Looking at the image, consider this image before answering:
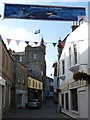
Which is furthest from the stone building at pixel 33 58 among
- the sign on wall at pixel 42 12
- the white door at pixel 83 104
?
the sign on wall at pixel 42 12

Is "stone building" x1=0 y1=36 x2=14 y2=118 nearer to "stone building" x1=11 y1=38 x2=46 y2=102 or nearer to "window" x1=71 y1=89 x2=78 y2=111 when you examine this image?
"window" x1=71 y1=89 x2=78 y2=111

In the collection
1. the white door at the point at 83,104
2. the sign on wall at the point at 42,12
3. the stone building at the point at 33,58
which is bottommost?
the white door at the point at 83,104

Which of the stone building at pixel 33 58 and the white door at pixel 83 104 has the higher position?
the stone building at pixel 33 58

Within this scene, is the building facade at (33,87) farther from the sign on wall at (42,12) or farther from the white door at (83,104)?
the sign on wall at (42,12)

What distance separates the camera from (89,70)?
54.0 feet

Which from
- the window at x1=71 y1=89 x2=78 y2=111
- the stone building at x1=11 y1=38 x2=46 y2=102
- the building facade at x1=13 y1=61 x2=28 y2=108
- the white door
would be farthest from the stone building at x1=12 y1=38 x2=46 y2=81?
the white door

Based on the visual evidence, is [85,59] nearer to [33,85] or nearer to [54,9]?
[54,9]

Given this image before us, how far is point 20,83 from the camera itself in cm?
4244

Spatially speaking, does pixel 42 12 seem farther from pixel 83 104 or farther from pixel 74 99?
pixel 74 99

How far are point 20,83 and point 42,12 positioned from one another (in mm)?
28133

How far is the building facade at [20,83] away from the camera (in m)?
39.4

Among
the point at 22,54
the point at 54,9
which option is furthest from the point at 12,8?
the point at 22,54

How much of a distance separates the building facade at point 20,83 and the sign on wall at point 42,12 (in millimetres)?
23796

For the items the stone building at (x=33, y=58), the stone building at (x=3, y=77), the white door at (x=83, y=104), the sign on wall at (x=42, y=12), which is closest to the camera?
the sign on wall at (x=42, y=12)
